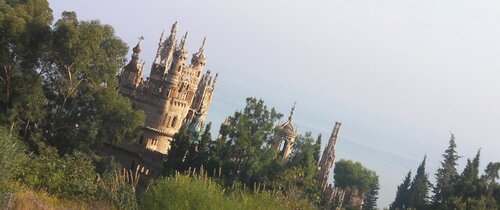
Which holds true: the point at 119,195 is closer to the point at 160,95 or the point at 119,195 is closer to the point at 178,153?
the point at 178,153

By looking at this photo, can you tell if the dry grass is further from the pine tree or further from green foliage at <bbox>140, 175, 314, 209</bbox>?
the pine tree

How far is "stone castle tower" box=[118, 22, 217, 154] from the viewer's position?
160 feet

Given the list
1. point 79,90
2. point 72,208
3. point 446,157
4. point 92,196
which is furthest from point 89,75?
point 446,157

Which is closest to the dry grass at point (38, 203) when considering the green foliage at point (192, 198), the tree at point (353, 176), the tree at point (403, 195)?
the green foliage at point (192, 198)

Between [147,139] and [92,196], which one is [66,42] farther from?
[147,139]

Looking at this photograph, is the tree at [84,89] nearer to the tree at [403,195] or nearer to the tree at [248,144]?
the tree at [248,144]

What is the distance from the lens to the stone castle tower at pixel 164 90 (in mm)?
48781

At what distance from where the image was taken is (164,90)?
48938mm

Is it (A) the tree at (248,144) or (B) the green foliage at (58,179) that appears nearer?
(B) the green foliage at (58,179)

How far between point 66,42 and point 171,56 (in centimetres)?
2135

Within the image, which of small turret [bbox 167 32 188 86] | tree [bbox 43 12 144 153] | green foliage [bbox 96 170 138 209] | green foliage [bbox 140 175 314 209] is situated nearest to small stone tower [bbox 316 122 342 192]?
small turret [bbox 167 32 188 86]

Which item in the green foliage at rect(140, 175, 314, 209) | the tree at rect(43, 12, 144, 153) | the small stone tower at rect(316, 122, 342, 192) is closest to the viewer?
the green foliage at rect(140, 175, 314, 209)

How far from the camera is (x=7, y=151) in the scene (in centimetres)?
1622

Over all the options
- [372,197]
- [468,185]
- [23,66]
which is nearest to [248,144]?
[23,66]
